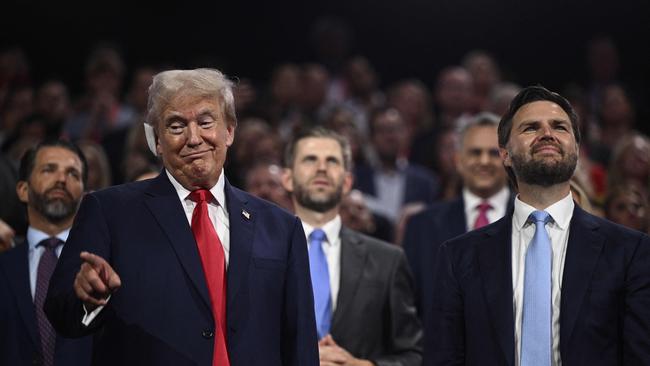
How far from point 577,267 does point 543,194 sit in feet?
1.13

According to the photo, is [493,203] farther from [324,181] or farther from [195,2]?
[195,2]

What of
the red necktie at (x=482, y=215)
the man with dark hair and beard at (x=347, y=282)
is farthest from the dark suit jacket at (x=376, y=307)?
the red necktie at (x=482, y=215)

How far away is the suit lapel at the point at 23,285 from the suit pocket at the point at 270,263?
1388 millimetres

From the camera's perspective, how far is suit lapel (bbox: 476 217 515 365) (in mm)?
3912

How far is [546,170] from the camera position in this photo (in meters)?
4.04

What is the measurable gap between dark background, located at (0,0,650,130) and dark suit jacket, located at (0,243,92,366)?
625 cm

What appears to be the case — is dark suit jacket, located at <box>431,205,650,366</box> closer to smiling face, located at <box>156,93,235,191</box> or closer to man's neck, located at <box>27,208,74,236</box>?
smiling face, located at <box>156,93,235,191</box>

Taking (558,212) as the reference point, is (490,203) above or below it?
above

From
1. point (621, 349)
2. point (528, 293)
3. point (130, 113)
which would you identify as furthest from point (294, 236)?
point (130, 113)

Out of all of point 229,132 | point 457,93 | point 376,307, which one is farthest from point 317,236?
point 457,93

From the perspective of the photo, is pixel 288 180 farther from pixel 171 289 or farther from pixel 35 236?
pixel 171 289

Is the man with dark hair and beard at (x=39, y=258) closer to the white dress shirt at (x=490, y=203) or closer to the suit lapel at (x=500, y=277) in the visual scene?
the suit lapel at (x=500, y=277)

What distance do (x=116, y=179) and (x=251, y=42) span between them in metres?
4.21

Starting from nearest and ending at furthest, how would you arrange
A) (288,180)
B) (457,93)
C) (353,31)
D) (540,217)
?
(540,217)
(288,180)
(457,93)
(353,31)
